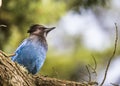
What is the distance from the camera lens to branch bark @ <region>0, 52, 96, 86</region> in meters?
5.17

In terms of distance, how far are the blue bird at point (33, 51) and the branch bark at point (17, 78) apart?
461mm

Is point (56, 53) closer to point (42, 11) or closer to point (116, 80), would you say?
point (42, 11)

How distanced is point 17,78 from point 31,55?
967 millimetres

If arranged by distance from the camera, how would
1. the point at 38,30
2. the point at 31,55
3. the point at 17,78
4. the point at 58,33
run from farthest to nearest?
1. the point at 58,33
2. the point at 38,30
3. the point at 31,55
4. the point at 17,78

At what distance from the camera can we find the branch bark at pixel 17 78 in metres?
5.17

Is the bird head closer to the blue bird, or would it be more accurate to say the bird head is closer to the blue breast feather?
the blue bird

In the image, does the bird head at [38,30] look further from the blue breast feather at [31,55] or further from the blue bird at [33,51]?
the blue breast feather at [31,55]

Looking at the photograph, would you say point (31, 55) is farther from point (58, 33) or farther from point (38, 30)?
point (58, 33)

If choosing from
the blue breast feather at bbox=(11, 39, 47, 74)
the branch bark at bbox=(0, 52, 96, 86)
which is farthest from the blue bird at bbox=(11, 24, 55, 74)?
the branch bark at bbox=(0, 52, 96, 86)

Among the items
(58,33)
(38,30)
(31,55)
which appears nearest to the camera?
(31,55)

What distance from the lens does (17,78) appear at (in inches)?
208

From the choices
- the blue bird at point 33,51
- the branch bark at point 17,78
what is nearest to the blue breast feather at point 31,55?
the blue bird at point 33,51

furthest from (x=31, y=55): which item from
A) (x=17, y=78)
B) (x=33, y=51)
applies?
(x=17, y=78)

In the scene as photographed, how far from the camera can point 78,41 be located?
11.7 m
